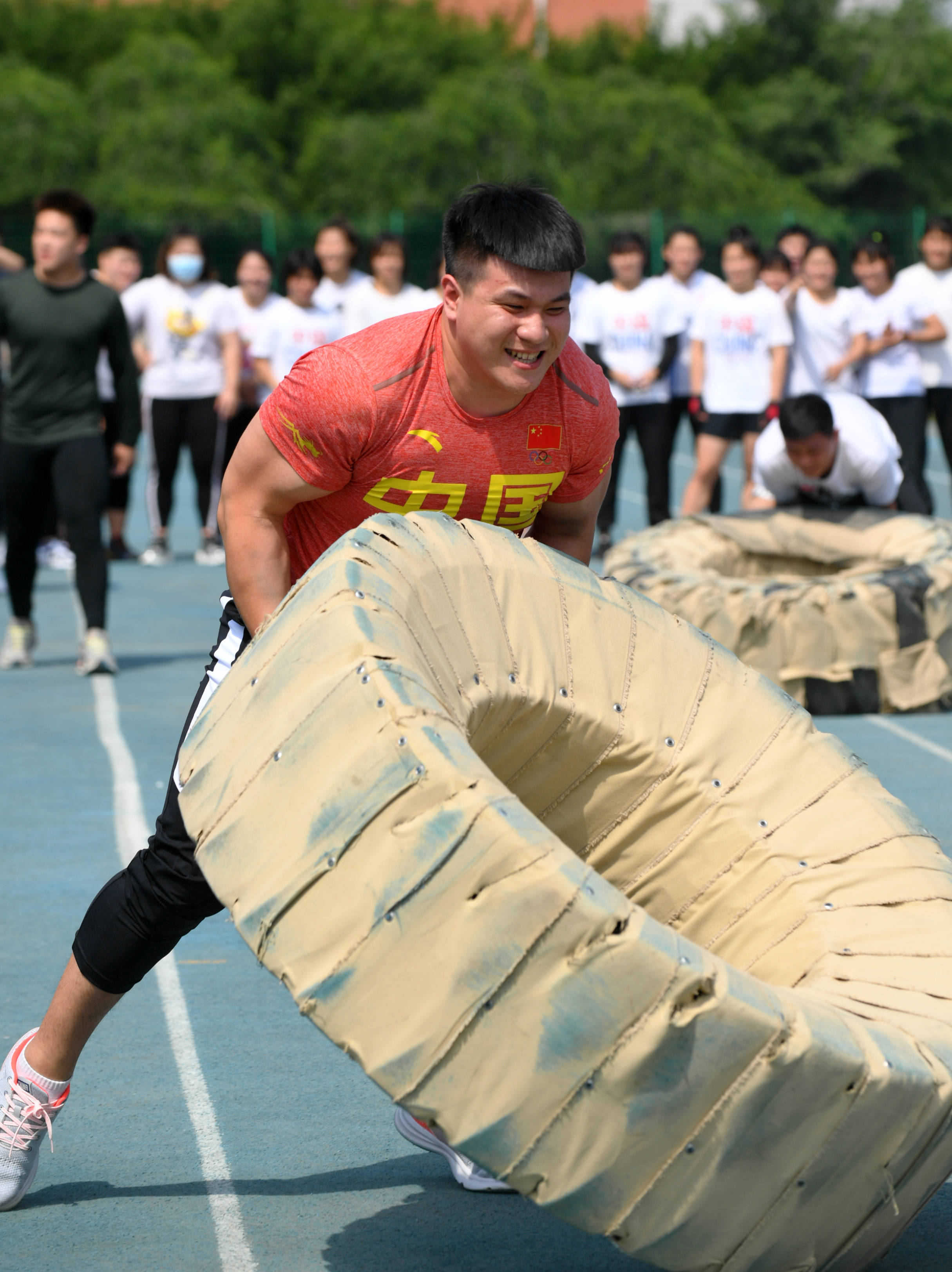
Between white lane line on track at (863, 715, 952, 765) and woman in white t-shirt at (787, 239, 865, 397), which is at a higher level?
woman in white t-shirt at (787, 239, 865, 397)

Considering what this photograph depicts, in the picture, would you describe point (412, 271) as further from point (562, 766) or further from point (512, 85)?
point (562, 766)

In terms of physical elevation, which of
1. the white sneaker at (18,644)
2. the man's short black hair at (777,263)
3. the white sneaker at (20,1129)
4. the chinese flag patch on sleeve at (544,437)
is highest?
the chinese flag patch on sleeve at (544,437)

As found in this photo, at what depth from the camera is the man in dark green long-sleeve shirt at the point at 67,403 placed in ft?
24.7

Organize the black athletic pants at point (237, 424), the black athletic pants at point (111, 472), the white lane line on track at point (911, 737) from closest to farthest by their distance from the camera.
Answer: the white lane line on track at point (911, 737), the black athletic pants at point (111, 472), the black athletic pants at point (237, 424)

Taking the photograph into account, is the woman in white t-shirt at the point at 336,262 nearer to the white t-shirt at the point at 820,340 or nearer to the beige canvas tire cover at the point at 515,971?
the white t-shirt at the point at 820,340

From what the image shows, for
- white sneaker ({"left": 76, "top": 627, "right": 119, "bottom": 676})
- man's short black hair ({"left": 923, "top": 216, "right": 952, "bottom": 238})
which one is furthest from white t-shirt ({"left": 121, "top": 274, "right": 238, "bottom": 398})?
man's short black hair ({"left": 923, "top": 216, "right": 952, "bottom": 238})

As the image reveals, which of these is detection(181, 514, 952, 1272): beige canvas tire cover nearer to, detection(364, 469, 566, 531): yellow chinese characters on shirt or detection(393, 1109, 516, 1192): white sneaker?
detection(364, 469, 566, 531): yellow chinese characters on shirt

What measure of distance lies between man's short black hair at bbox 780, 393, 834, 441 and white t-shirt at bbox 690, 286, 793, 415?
3.44m

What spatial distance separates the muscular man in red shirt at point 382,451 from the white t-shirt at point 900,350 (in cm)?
789

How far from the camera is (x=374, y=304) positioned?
10.8m

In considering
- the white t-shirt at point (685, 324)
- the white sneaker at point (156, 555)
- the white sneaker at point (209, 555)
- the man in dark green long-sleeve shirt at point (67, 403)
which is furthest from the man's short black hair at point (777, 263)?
the man in dark green long-sleeve shirt at point (67, 403)

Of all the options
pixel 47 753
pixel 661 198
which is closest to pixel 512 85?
pixel 661 198

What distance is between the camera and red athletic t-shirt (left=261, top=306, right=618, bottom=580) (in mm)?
2867

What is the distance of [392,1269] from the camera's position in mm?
2834
